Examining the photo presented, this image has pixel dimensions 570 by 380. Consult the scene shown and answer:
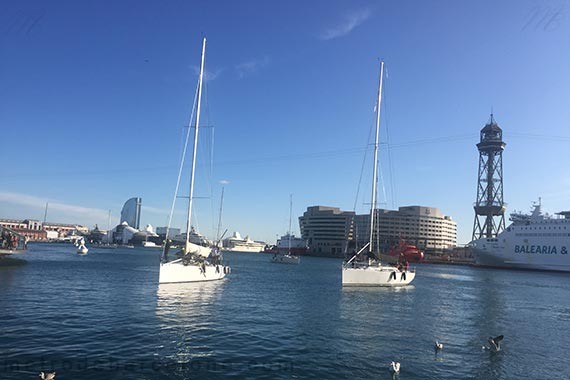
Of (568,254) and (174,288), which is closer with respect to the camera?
(174,288)

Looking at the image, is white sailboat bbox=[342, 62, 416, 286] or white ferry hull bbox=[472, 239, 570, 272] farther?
white ferry hull bbox=[472, 239, 570, 272]

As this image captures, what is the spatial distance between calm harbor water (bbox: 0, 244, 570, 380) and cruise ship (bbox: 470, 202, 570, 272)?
9495 centimetres

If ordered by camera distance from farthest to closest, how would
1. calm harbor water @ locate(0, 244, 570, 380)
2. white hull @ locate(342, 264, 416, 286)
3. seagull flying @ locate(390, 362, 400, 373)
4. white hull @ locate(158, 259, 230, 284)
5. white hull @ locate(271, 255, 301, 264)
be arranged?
white hull @ locate(271, 255, 301, 264), white hull @ locate(342, 264, 416, 286), white hull @ locate(158, 259, 230, 284), seagull flying @ locate(390, 362, 400, 373), calm harbor water @ locate(0, 244, 570, 380)

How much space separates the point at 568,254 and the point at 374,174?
95.4m

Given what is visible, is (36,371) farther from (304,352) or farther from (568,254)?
(568,254)

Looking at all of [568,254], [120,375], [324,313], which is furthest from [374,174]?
[568,254]

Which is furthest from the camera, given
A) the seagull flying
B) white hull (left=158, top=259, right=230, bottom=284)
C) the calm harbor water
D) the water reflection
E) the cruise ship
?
the cruise ship

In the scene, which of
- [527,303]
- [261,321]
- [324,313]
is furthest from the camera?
[527,303]

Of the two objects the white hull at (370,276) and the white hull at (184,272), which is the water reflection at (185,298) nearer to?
the white hull at (184,272)

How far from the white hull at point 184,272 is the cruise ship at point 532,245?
11068cm

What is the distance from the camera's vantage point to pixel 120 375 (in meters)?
→ 14.4

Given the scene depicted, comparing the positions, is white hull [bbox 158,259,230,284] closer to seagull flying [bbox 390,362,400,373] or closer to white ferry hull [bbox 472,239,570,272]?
seagull flying [bbox 390,362,400,373]

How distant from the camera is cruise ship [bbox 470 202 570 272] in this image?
118 m

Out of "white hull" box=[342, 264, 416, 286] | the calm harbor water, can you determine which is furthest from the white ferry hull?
the calm harbor water
